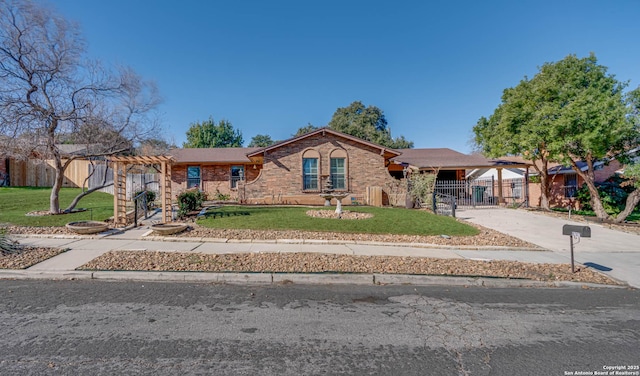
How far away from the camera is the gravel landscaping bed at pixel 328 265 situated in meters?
6.13

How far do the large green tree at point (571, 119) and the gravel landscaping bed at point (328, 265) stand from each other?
31.5 ft

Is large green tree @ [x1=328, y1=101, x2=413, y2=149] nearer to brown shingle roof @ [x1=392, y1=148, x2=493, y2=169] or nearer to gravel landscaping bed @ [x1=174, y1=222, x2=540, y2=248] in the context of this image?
brown shingle roof @ [x1=392, y1=148, x2=493, y2=169]

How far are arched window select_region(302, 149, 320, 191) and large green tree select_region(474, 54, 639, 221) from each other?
10503 mm

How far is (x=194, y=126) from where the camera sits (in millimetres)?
46750

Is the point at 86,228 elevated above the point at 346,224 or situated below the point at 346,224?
above

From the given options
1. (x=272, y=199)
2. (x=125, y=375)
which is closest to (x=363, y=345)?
(x=125, y=375)

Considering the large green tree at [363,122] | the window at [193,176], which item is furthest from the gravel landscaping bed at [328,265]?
the large green tree at [363,122]

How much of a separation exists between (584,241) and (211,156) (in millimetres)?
21448

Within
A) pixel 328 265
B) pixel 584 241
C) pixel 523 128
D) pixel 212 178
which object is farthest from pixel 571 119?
pixel 212 178

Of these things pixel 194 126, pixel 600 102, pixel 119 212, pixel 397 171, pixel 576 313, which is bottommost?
pixel 576 313

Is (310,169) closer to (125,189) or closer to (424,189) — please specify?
(424,189)

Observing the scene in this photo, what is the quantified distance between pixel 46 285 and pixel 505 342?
287 inches

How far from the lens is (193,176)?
21.8 meters

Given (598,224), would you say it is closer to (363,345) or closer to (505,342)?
(505,342)
